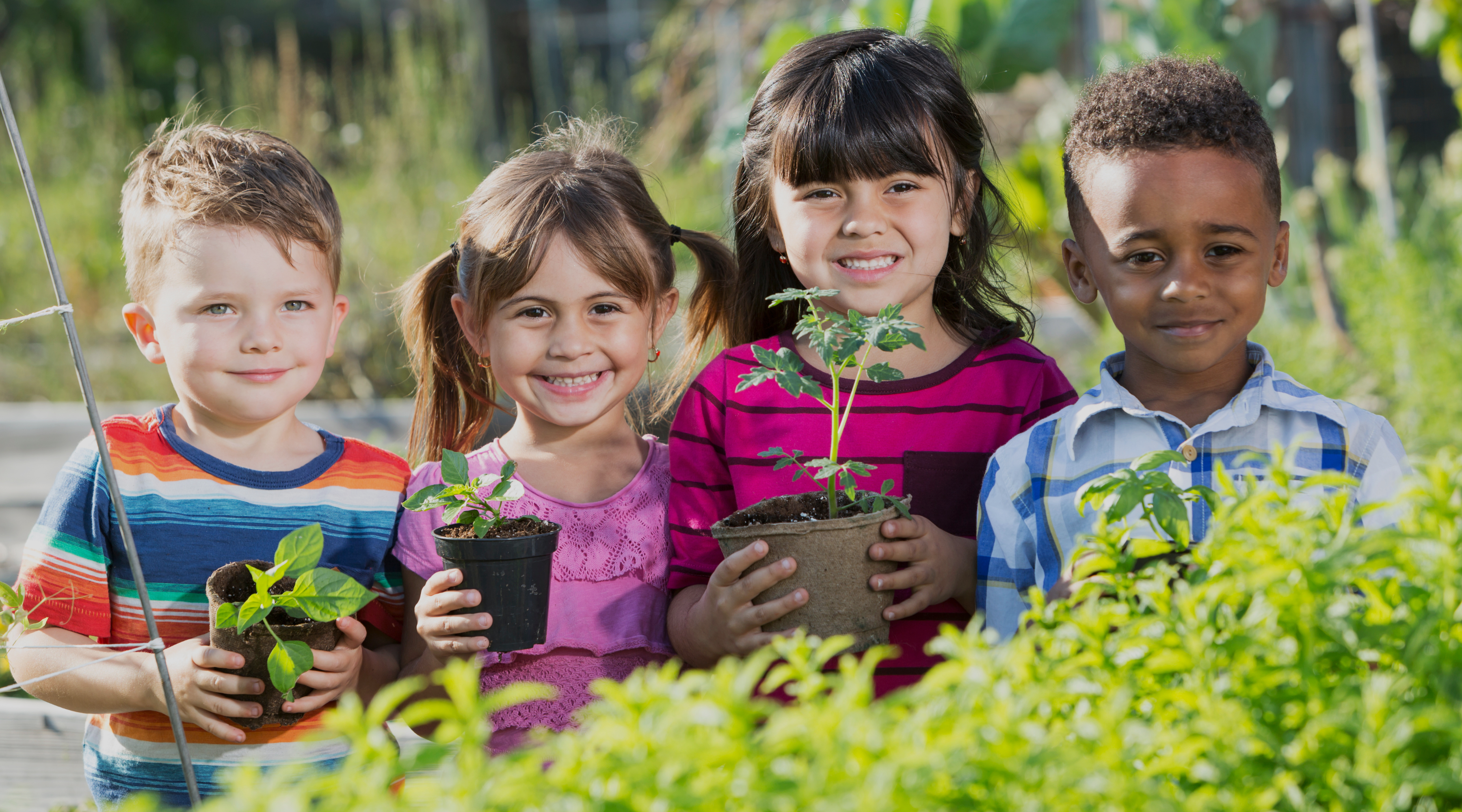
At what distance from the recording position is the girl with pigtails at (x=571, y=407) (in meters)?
2.00

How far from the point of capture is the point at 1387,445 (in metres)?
1.65

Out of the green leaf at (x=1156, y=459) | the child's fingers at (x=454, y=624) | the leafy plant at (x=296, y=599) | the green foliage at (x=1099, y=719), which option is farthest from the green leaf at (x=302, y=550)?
the green leaf at (x=1156, y=459)

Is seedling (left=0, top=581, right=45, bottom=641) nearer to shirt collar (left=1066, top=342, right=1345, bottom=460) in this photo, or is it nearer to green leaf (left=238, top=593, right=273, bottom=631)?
green leaf (left=238, top=593, right=273, bottom=631)

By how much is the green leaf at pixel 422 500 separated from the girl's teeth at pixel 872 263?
0.77 metres

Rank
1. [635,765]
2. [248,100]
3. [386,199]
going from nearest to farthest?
[635,765]
[386,199]
[248,100]

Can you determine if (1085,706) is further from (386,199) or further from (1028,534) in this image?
(386,199)

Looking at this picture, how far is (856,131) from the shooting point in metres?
1.96

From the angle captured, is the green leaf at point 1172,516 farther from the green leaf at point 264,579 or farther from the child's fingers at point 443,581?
the green leaf at point 264,579

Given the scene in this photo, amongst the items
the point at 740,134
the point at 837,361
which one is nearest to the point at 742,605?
the point at 837,361

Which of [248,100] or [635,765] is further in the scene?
[248,100]

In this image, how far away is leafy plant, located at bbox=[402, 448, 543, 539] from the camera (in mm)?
1662

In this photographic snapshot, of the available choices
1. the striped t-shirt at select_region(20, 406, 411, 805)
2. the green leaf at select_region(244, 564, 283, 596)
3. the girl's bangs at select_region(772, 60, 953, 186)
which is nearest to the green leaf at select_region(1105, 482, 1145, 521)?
the girl's bangs at select_region(772, 60, 953, 186)

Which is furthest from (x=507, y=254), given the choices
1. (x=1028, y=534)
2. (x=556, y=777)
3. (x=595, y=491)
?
(x=556, y=777)

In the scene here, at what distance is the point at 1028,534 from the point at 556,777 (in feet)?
3.79
